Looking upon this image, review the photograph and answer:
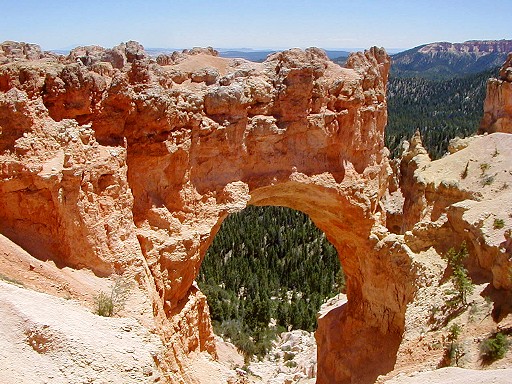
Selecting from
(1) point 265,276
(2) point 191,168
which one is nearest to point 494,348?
(2) point 191,168

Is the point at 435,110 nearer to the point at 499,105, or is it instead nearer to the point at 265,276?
the point at 265,276

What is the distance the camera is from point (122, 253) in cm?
1310

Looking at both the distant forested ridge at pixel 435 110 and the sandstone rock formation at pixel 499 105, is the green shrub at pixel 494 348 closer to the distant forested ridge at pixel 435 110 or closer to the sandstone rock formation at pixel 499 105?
the sandstone rock formation at pixel 499 105

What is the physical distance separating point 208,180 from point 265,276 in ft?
83.4

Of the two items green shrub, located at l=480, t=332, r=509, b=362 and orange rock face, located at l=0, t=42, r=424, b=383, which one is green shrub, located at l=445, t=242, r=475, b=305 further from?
green shrub, located at l=480, t=332, r=509, b=362

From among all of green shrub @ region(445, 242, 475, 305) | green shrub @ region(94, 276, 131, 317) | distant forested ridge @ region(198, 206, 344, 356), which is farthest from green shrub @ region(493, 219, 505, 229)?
distant forested ridge @ region(198, 206, 344, 356)

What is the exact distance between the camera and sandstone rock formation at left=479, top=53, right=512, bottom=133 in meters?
30.2

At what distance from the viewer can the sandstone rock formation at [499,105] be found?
3017 cm

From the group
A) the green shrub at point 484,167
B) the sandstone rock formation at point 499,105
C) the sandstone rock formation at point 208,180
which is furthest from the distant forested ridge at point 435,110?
the sandstone rock formation at point 208,180

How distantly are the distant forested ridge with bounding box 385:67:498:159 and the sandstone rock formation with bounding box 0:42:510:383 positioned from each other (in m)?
57.6

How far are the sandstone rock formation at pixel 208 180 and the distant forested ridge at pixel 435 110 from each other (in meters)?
57.6

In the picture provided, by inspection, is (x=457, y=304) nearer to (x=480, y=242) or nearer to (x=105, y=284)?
(x=480, y=242)

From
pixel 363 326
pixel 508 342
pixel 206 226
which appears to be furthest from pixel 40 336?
pixel 363 326

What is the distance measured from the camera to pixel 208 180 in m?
17.1
